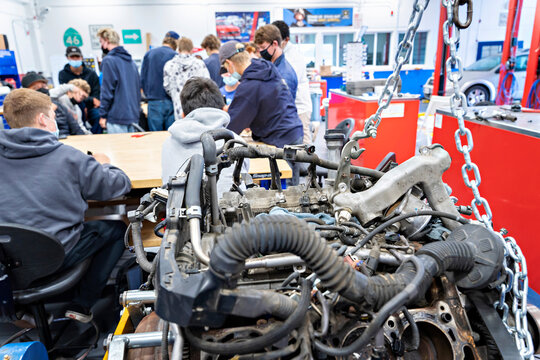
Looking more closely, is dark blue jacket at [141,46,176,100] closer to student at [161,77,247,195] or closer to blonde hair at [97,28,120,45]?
blonde hair at [97,28,120,45]

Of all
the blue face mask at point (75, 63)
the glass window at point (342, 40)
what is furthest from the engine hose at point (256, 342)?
the glass window at point (342, 40)

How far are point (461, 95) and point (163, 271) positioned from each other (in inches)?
42.3

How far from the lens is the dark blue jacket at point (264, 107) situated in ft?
9.65

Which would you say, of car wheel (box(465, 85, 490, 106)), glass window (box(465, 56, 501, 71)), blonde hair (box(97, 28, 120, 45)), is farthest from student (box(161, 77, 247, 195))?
glass window (box(465, 56, 501, 71))

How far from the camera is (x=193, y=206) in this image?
0.93m

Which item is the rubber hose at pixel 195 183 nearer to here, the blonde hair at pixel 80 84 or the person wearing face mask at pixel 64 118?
the person wearing face mask at pixel 64 118

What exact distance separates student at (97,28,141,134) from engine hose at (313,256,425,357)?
430 centimetres

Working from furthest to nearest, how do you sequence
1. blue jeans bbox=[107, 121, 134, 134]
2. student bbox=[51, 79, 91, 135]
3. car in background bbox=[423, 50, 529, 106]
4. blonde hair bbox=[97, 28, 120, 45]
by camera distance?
car in background bbox=[423, 50, 529, 106]
blue jeans bbox=[107, 121, 134, 134]
blonde hair bbox=[97, 28, 120, 45]
student bbox=[51, 79, 91, 135]

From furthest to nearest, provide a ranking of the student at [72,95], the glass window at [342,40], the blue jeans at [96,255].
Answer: the glass window at [342,40] → the student at [72,95] → the blue jeans at [96,255]

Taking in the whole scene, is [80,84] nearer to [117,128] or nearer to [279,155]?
[117,128]

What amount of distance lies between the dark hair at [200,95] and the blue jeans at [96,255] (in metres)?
0.91

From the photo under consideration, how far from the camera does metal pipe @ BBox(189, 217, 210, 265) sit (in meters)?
0.81

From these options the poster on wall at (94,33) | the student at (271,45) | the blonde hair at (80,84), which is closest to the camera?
the student at (271,45)

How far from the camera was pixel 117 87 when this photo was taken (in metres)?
4.42
